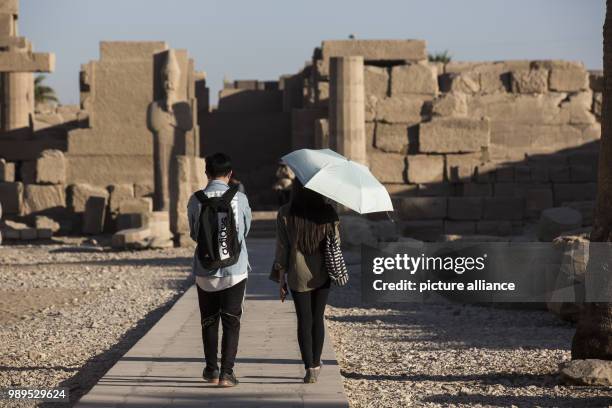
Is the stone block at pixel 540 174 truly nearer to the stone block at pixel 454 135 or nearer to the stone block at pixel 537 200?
the stone block at pixel 537 200

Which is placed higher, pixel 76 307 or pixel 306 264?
pixel 306 264

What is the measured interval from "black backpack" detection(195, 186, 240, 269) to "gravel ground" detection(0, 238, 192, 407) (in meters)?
1.28

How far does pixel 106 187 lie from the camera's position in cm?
2669

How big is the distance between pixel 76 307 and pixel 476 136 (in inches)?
519

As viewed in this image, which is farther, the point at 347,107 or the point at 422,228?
the point at 347,107

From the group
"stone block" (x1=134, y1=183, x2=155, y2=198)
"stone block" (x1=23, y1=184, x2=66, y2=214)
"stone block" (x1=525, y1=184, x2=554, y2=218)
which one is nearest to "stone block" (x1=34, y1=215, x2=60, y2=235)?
"stone block" (x1=23, y1=184, x2=66, y2=214)

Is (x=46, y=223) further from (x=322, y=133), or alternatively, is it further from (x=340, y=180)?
(x=340, y=180)

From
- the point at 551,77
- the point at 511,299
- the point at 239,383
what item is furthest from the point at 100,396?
the point at 551,77

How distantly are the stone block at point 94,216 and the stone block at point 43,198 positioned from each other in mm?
1433

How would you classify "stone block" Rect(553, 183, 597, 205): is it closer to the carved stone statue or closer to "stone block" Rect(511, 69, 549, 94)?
"stone block" Rect(511, 69, 549, 94)

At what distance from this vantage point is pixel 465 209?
21.8 m

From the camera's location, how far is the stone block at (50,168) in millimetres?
25891

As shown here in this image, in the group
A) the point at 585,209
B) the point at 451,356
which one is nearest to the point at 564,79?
the point at 585,209

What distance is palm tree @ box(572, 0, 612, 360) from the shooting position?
23.8ft
